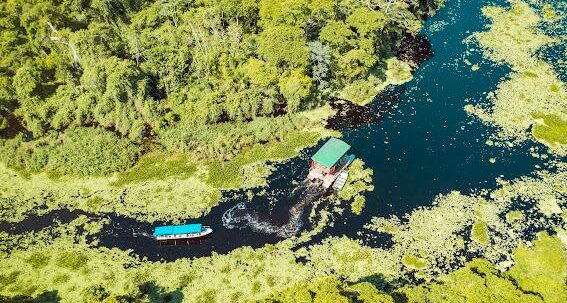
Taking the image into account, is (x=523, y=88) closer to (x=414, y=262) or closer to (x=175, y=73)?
(x=414, y=262)

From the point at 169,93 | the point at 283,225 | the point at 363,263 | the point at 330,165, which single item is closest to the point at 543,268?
the point at 363,263

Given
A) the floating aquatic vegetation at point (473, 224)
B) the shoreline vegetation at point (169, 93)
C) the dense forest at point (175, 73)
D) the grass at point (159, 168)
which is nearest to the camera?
the floating aquatic vegetation at point (473, 224)

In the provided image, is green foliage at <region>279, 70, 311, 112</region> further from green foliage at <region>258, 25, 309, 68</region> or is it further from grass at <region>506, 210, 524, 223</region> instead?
grass at <region>506, 210, 524, 223</region>

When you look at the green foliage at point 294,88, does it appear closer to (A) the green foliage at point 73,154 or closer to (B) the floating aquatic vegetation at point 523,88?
(A) the green foliage at point 73,154

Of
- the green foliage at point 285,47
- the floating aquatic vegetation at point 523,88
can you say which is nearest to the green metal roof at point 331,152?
the green foliage at point 285,47

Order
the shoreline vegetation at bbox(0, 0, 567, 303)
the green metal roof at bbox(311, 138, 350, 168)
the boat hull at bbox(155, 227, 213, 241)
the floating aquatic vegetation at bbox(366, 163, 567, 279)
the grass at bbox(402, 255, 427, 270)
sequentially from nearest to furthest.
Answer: the shoreline vegetation at bbox(0, 0, 567, 303) < the grass at bbox(402, 255, 427, 270) < the floating aquatic vegetation at bbox(366, 163, 567, 279) < the boat hull at bbox(155, 227, 213, 241) < the green metal roof at bbox(311, 138, 350, 168)

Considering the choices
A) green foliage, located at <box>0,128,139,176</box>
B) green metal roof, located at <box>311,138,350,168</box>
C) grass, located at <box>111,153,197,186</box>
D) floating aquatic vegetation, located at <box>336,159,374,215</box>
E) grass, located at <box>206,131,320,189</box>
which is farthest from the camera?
green foliage, located at <box>0,128,139,176</box>

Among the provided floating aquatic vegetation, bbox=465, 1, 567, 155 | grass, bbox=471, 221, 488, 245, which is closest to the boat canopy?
grass, bbox=471, 221, 488, 245

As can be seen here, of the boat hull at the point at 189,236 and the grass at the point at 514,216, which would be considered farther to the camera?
the grass at the point at 514,216
